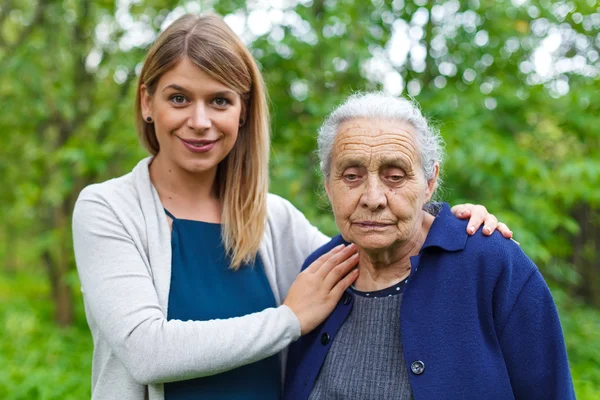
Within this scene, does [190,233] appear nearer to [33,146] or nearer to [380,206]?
[380,206]

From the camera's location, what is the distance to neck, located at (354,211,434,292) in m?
2.09

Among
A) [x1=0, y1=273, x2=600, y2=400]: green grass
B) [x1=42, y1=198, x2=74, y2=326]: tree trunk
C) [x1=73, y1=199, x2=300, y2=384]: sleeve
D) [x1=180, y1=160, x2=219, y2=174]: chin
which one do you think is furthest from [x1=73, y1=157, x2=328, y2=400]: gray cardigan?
[x1=42, y1=198, x2=74, y2=326]: tree trunk

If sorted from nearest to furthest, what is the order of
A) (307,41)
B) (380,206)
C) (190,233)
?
(380,206), (190,233), (307,41)

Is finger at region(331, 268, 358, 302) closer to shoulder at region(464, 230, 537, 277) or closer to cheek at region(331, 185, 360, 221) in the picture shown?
cheek at region(331, 185, 360, 221)

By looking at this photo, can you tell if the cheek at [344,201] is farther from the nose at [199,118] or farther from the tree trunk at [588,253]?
the tree trunk at [588,253]

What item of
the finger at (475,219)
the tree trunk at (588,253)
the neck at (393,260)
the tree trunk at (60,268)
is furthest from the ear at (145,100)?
the tree trunk at (588,253)

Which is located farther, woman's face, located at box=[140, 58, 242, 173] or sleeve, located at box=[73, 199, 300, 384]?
woman's face, located at box=[140, 58, 242, 173]

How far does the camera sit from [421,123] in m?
2.01

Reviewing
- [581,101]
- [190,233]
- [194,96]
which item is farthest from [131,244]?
[581,101]

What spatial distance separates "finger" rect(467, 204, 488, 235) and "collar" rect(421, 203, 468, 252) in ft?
0.09

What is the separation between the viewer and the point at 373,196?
75.4 inches

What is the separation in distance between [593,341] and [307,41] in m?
3.71

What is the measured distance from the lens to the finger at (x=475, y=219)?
197cm

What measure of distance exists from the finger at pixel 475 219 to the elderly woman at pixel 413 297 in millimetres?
29
